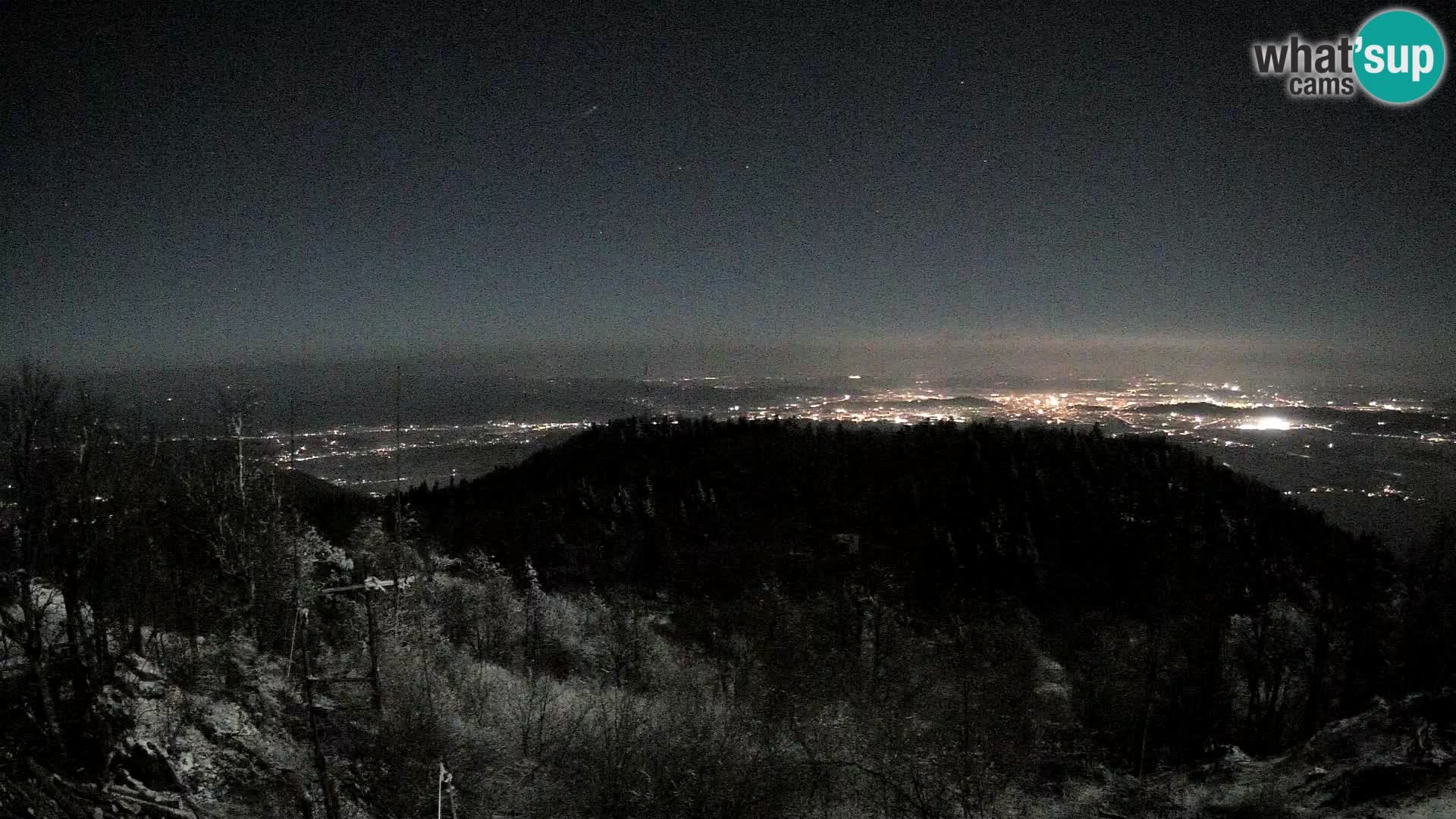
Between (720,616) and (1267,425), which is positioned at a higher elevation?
(1267,425)

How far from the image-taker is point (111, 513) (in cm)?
1766

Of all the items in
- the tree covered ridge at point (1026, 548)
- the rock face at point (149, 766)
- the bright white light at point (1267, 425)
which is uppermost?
the bright white light at point (1267, 425)

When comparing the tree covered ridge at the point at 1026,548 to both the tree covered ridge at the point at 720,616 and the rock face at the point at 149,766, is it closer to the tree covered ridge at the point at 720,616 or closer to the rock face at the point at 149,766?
the tree covered ridge at the point at 720,616

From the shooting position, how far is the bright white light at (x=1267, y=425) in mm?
110044

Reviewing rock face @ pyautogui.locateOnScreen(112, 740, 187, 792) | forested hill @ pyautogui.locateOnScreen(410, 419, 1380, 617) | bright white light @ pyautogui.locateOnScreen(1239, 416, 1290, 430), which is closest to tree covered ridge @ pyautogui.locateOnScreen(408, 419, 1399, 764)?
forested hill @ pyautogui.locateOnScreen(410, 419, 1380, 617)

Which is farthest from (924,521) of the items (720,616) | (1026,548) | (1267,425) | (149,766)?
(1267,425)

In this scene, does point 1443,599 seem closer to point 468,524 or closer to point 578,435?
point 468,524

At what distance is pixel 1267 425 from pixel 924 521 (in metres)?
89.4

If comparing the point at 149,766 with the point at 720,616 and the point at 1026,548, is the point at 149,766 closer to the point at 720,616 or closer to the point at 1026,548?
the point at 720,616

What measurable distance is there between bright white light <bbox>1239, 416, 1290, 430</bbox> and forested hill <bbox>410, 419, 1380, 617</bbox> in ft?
156

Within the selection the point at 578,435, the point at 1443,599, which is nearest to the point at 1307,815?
the point at 1443,599

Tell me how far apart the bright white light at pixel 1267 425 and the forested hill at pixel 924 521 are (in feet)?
156

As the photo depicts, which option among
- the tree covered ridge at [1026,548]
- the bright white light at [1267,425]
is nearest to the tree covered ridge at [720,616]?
the tree covered ridge at [1026,548]

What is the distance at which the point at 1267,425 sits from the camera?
113625mm
